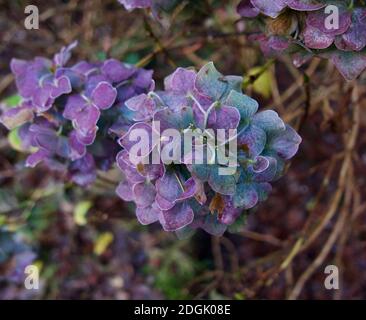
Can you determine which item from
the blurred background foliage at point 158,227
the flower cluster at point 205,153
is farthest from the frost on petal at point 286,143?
the blurred background foliage at point 158,227

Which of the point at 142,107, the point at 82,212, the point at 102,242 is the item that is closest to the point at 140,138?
the point at 142,107

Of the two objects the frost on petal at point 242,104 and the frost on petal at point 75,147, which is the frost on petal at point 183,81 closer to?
the frost on petal at point 242,104

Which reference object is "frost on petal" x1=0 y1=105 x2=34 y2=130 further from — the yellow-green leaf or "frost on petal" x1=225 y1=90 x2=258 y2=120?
the yellow-green leaf

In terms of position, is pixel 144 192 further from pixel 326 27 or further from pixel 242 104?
pixel 326 27

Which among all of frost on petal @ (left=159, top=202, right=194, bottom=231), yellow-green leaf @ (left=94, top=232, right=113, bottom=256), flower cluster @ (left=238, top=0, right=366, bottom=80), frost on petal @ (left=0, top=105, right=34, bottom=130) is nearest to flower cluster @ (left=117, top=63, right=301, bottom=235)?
frost on petal @ (left=159, top=202, right=194, bottom=231)

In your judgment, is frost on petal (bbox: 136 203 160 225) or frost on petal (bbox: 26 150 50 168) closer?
frost on petal (bbox: 136 203 160 225)

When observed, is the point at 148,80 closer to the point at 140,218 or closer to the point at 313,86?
the point at 140,218
